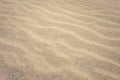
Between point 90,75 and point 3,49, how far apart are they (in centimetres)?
101

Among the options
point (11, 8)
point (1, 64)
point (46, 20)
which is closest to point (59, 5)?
point (46, 20)

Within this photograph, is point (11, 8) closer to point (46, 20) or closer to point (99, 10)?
point (46, 20)

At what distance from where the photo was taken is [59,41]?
211 centimetres

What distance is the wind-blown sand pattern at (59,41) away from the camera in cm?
169

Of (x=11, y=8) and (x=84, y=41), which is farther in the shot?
(x=11, y=8)

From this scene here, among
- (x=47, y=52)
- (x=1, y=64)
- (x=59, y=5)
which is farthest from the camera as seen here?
(x=59, y=5)

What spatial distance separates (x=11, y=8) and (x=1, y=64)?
1.40 metres

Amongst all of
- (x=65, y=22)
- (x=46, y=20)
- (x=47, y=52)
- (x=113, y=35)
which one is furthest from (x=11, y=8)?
(x=113, y=35)

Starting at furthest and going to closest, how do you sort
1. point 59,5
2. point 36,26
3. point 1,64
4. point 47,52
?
point 59,5, point 36,26, point 47,52, point 1,64

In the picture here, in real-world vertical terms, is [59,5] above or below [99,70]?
above

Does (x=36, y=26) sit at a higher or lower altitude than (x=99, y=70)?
higher

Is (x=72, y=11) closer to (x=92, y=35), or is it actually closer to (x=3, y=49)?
(x=92, y=35)

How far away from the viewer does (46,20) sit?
2.57m

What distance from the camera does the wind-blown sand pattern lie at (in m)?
1.69
